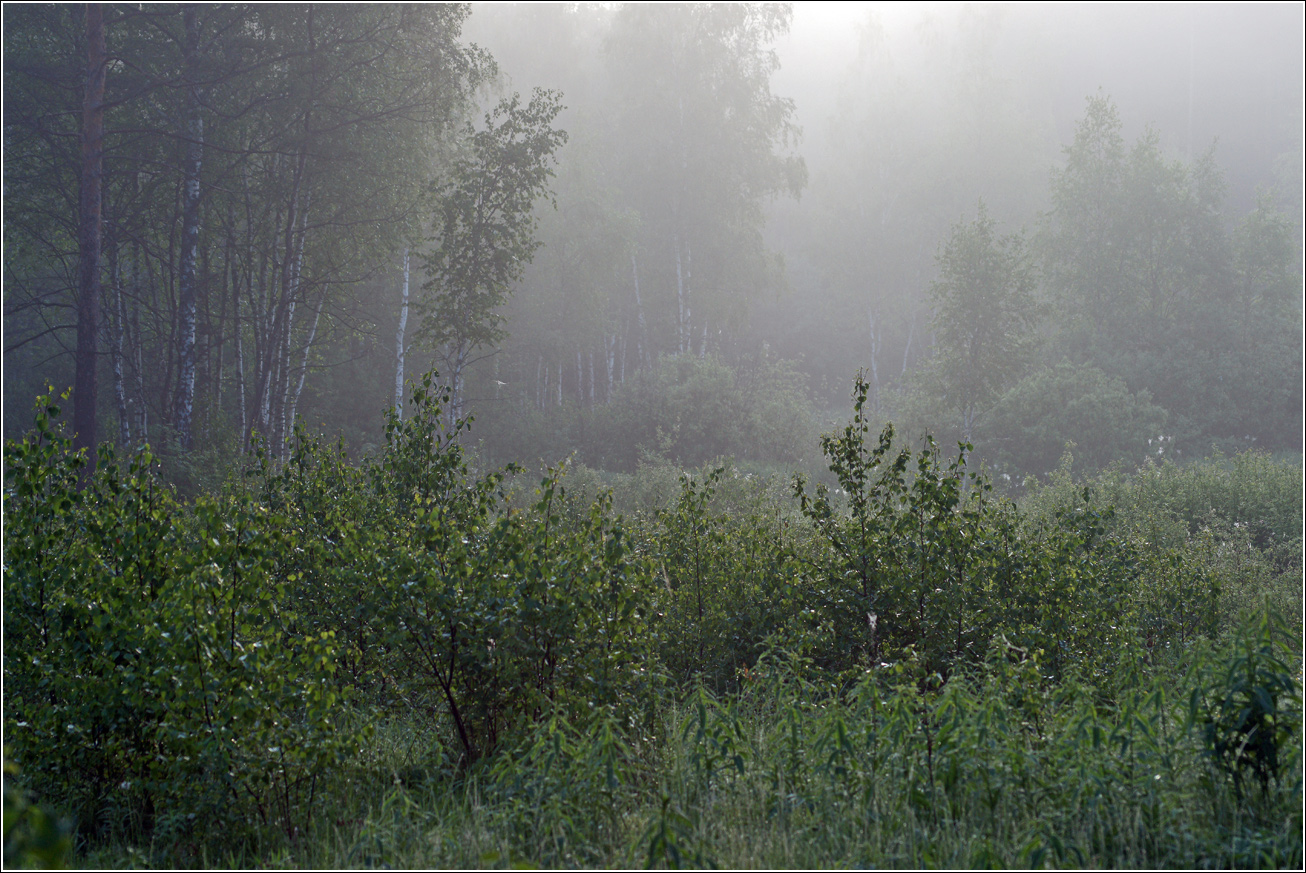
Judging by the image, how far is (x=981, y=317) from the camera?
80.1ft

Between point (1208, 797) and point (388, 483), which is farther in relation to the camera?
point (388, 483)

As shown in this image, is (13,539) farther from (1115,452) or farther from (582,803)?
(1115,452)

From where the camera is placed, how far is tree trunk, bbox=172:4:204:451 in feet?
44.2

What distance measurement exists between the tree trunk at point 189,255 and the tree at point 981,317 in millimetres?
18677

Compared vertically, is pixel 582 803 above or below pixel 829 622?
below

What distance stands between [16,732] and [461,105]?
14.4m

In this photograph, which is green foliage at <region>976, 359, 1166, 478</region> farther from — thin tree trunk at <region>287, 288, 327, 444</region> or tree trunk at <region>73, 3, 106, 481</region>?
tree trunk at <region>73, 3, 106, 481</region>

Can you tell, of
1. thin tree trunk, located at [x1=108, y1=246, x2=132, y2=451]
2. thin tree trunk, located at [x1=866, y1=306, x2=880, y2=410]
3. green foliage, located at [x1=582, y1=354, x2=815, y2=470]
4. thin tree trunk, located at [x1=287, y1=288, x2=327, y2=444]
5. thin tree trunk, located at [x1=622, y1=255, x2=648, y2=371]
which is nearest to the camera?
thin tree trunk, located at [x1=108, y1=246, x2=132, y2=451]

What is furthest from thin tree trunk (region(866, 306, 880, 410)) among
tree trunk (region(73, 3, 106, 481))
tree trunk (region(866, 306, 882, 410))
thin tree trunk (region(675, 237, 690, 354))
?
tree trunk (region(73, 3, 106, 481))

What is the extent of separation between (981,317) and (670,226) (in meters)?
12.5

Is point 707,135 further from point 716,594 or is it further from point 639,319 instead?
point 716,594

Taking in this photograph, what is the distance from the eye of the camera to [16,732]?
368 cm

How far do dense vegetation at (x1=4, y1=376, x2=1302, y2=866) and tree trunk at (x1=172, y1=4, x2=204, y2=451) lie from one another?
9.15 m

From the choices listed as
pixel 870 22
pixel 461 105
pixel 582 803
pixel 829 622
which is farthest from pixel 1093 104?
pixel 582 803
